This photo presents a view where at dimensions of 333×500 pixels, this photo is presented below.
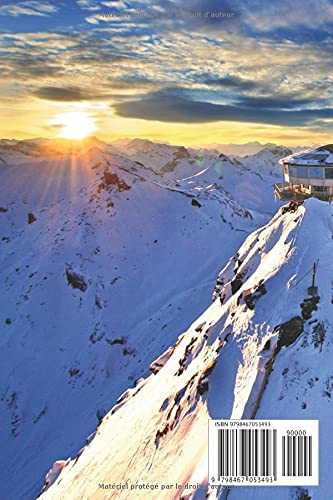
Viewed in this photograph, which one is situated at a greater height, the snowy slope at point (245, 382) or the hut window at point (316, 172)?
the hut window at point (316, 172)

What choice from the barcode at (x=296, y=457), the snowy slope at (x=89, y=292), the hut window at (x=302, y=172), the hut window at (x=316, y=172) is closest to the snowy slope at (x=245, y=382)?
the barcode at (x=296, y=457)

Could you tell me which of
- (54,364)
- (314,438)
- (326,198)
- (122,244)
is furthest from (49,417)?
(314,438)

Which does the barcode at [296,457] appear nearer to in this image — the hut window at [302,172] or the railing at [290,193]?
the railing at [290,193]

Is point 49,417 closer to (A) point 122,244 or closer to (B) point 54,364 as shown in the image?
(B) point 54,364

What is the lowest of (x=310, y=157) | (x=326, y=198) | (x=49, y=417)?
(x=49, y=417)

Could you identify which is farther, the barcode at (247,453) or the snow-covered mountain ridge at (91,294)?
the snow-covered mountain ridge at (91,294)

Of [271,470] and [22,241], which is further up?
[22,241]

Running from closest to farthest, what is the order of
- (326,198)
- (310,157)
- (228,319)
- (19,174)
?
(228,319) < (326,198) < (310,157) < (19,174)

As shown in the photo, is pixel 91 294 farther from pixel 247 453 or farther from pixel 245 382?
pixel 247 453
